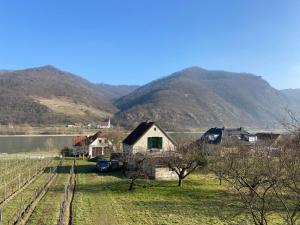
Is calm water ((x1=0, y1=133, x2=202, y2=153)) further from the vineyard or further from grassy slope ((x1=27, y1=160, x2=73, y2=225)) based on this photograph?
grassy slope ((x1=27, y1=160, x2=73, y2=225))

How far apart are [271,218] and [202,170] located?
16.2 meters

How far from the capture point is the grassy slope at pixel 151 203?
17172 mm

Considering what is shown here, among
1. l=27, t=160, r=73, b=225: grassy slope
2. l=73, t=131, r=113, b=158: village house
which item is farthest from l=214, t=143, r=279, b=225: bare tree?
l=73, t=131, r=113, b=158: village house

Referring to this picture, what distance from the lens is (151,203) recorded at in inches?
824

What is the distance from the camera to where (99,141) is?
189ft

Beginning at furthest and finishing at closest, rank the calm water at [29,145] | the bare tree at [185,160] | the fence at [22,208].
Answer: the calm water at [29,145] < the bare tree at [185,160] < the fence at [22,208]

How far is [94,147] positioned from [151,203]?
37153 mm

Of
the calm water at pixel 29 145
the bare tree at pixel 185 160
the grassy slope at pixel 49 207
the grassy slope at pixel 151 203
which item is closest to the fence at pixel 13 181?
the grassy slope at pixel 49 207

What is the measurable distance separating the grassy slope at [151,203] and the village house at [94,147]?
25856 millimetres

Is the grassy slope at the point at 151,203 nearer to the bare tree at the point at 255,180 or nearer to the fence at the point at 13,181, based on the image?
the bare tree at the point at 255,180

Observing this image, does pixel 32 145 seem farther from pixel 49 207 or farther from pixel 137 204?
pixel 137 204

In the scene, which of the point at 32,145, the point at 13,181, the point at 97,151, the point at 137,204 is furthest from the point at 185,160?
the point at 32,145

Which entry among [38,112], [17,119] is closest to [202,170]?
[17,119]

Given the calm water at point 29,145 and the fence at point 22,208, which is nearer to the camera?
the fence at point 22,208
